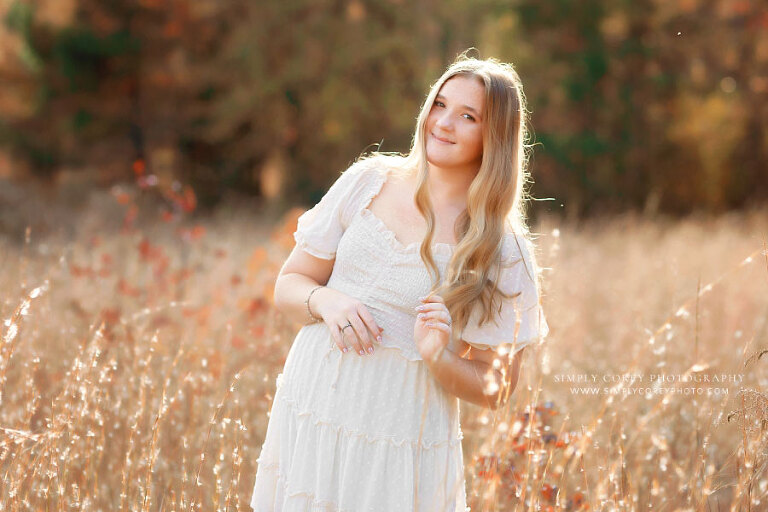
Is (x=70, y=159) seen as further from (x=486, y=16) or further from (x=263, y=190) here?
(x=486, y=16)

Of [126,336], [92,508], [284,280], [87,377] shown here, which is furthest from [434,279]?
[126,336]

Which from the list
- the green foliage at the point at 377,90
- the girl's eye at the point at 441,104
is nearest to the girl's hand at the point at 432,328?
the girl's eye at the point at 441,104

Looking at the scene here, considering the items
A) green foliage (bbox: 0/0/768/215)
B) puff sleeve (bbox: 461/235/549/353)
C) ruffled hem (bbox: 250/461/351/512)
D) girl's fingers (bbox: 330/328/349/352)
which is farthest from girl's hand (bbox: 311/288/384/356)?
green foliage (bbox: 0/0/768/215)

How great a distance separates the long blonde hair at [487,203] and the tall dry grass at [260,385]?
263 millimetres

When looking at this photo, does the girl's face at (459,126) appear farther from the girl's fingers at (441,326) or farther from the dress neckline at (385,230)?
the girl's fingers at (441,326)

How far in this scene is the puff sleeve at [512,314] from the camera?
209 cm

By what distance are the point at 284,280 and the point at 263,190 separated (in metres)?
13.3

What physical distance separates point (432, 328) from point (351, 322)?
231 mm

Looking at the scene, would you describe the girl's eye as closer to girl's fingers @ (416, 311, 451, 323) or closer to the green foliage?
girl's fingers @ (416, 311, 451, 323)

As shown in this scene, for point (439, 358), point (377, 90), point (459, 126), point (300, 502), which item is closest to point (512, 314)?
point (439, 358)

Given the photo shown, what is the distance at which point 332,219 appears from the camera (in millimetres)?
2250

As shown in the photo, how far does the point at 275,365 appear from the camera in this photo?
3.95 metres

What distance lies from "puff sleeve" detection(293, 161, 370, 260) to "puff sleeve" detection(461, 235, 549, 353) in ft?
1.57

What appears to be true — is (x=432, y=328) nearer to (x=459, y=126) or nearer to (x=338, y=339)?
(x=338, y=339)
